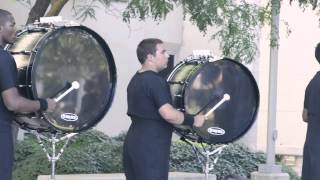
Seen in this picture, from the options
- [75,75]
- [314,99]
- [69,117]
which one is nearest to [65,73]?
[75,75]

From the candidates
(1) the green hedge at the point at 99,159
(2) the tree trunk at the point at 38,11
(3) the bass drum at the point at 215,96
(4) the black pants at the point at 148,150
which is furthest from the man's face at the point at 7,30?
(1) the green hedge at the point at 99,159

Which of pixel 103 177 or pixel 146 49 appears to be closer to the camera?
pixel 146 49

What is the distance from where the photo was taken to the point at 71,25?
4852 millimetres

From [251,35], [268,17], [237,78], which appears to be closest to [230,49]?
[251,35]

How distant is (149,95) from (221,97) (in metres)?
0.76

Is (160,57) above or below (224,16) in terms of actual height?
below

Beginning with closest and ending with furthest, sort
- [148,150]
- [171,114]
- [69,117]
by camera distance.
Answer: [69,117]
[171,114]
[148,150]

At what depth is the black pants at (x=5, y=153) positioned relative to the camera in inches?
176

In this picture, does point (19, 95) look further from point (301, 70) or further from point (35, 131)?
point (301, 70)

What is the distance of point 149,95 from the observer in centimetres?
509

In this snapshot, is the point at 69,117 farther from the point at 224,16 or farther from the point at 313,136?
the point at 224,16

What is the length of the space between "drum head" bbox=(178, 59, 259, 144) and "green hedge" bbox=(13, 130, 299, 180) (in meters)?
2.70

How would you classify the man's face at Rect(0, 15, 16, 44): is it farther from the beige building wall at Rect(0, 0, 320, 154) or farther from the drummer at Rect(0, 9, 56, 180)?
the beige building wall at Rect(0, 0, 320, 154)

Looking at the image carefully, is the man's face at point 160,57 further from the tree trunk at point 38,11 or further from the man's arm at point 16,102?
the tree trunk at point 38,11
